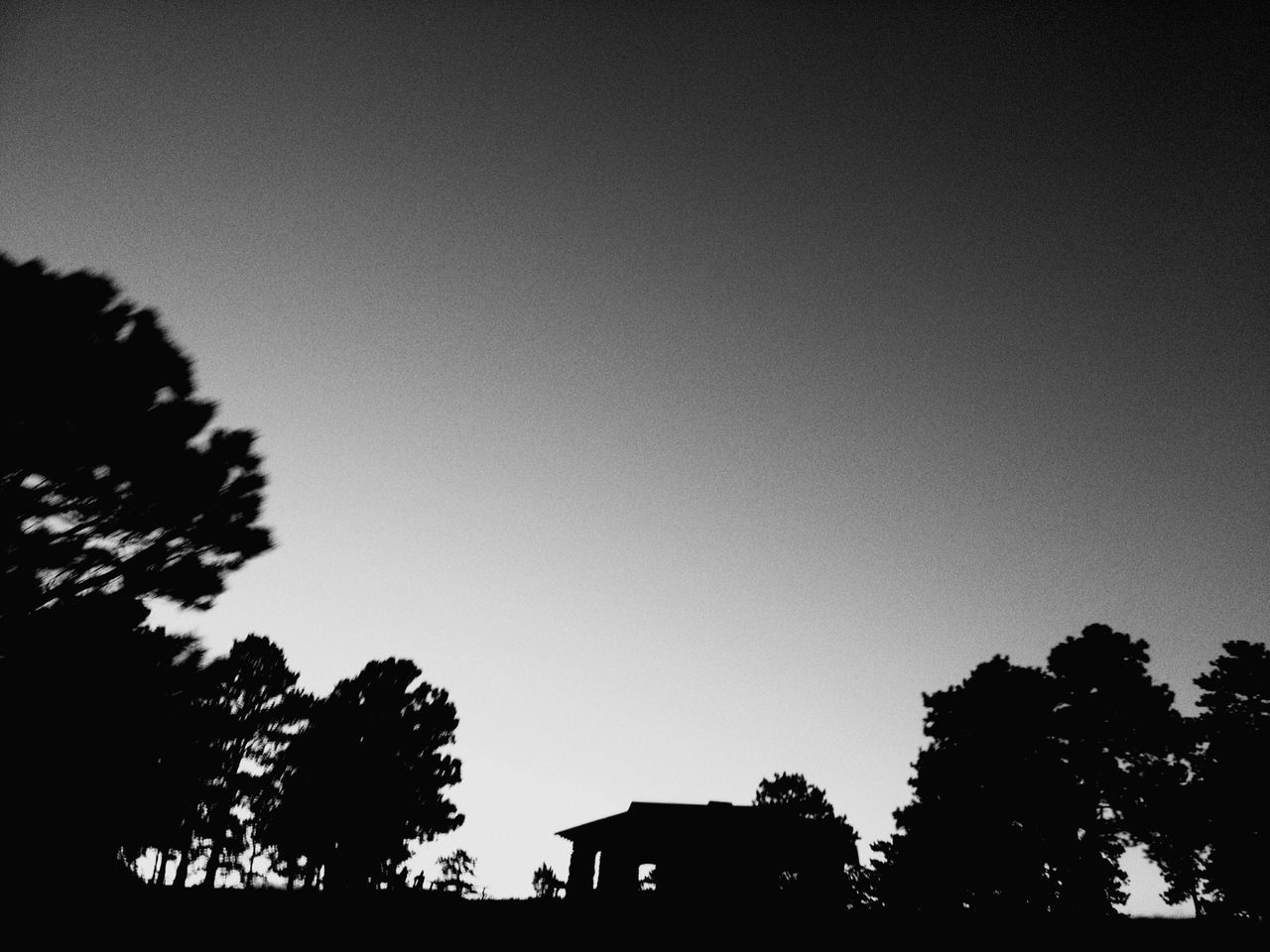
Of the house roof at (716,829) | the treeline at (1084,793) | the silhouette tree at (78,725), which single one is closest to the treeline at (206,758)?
the silhouette tree at (78,725)

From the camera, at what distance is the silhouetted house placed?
72.2 ft

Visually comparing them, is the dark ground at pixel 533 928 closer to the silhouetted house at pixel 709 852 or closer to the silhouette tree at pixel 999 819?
the silhouetted house at pixel 709 852

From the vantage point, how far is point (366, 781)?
112 ft

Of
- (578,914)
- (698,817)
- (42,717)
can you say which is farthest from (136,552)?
(698,817)

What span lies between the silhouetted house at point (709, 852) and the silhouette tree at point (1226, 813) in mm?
13762

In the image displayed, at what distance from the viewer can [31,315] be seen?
8586 mm

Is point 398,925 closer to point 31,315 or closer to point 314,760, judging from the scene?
point 31,315

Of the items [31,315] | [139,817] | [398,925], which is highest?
[31,315]

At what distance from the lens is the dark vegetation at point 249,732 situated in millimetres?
7711

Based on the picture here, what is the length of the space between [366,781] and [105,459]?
3080 centimetres

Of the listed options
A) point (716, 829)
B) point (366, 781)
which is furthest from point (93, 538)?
point (366, 781)

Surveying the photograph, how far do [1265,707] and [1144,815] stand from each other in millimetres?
7526

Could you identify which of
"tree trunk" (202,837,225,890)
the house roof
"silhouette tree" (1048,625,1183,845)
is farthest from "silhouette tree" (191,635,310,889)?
"silhouette tree" (1048,625,1183,845)

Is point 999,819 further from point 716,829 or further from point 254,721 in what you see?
point 254,721
